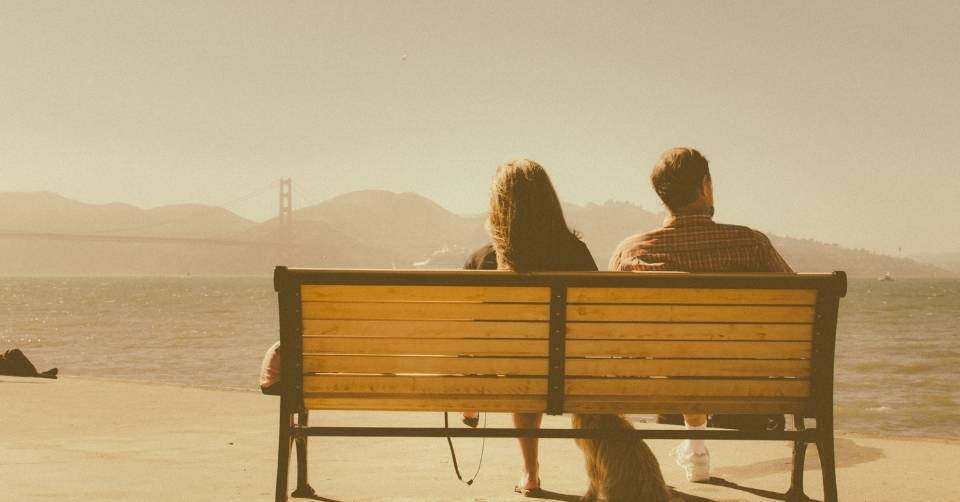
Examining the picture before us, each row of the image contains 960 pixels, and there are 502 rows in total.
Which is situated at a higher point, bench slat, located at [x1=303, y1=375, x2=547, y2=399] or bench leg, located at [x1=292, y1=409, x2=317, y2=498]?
bench slat, located at [x1=303, y1=375, x2=547, y2=399]

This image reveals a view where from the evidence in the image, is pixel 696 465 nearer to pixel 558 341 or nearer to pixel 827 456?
pixel 827 456

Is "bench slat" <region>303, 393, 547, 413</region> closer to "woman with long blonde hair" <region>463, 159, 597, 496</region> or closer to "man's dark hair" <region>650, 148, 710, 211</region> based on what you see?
"woman with long blonde hair" <region>463, 159, 597, 496</region>

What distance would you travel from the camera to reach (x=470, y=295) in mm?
3154

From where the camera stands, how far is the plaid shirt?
364cm

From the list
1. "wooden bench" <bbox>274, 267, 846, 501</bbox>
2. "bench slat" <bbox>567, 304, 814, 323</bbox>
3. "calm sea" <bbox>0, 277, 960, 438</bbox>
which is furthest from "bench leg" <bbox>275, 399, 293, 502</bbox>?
"calm sea" <bbox>0, 277, 960, 438</bbox>

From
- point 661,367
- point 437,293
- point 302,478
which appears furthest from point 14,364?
point 661,367

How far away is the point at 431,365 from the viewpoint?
3.22 m

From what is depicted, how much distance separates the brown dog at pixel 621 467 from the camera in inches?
131

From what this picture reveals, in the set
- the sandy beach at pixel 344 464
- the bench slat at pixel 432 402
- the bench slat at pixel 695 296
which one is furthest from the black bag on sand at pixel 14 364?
the bench slat at pixel 695 296

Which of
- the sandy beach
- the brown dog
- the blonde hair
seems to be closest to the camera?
the brown dog

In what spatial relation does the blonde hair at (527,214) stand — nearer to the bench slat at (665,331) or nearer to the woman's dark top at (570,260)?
the woman's dark top at (570,260)

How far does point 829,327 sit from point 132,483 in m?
2.98

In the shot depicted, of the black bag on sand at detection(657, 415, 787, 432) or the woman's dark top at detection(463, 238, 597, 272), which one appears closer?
the woman's dark top at detection(463, 238, 597, 272)

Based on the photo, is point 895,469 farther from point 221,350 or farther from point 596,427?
point 221,350
